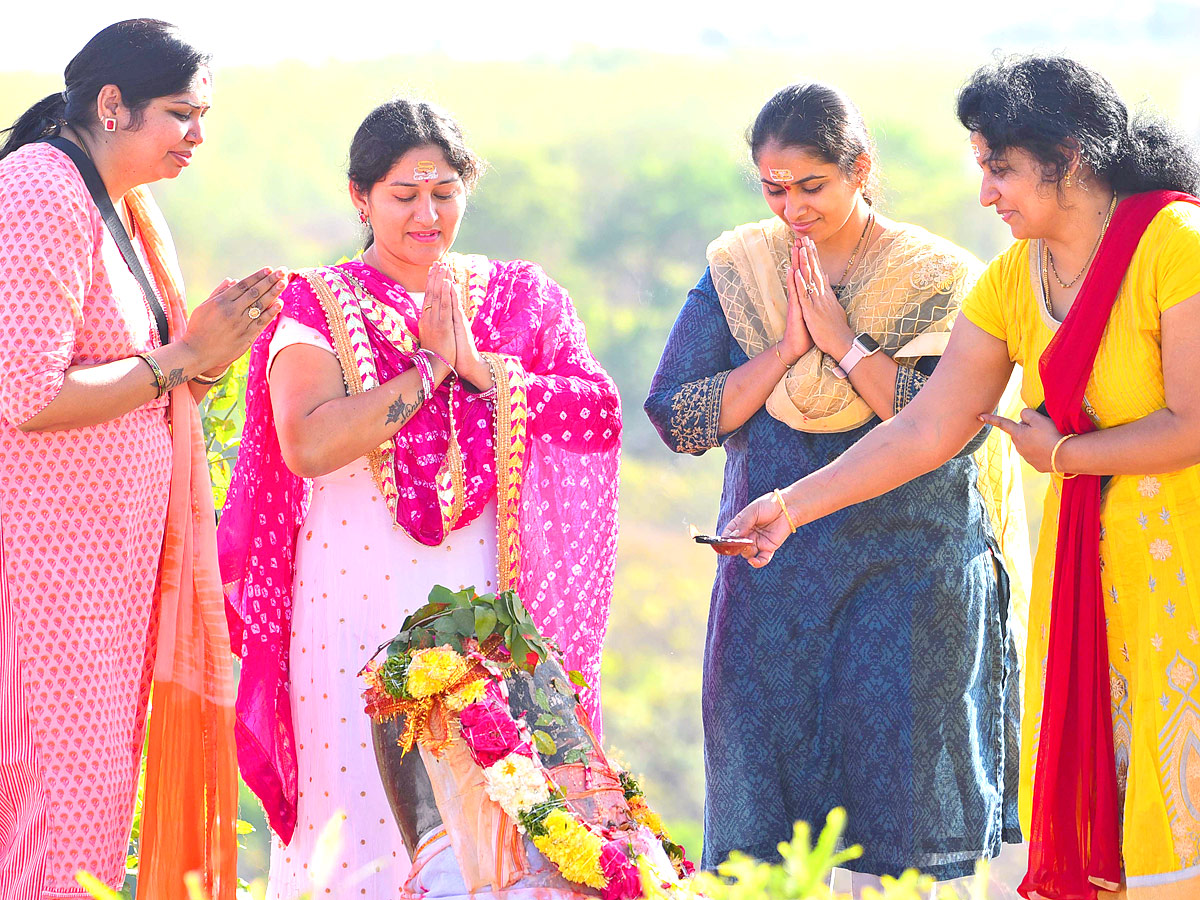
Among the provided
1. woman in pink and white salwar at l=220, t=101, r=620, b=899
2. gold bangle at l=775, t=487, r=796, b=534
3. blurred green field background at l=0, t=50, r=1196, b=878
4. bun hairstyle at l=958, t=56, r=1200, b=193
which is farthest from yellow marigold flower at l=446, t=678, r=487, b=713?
blurred green field background at l=0, t=50, r=1196, b=878

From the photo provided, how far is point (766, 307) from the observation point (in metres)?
3.16

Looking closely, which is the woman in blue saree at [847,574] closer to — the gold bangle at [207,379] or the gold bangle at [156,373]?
the gold bangle at [207,379]

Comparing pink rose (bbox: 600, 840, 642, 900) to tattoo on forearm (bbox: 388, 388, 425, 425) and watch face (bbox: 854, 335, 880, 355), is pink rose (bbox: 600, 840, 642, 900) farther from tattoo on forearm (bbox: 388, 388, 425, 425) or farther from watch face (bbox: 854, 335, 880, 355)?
watch face (bbox: 854, 335, 880, 355)

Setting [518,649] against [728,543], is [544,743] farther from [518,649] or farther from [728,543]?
[728,543]

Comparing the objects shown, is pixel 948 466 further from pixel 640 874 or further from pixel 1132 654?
pixel 640 874

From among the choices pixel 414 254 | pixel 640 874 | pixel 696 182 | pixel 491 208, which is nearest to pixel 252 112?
pixel 491 208

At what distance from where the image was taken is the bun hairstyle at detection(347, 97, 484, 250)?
2.94 metres

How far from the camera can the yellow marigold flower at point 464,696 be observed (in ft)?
6.89

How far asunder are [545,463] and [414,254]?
57cm

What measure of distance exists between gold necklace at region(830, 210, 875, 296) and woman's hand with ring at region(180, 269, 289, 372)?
1299mm

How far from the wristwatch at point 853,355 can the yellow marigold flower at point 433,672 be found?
128cm

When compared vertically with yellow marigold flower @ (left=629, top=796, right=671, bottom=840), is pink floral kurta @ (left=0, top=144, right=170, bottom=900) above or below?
above

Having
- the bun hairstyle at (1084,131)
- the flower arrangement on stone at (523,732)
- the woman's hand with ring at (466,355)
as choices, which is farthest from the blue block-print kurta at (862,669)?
the flower arrangement on stone at (523,732)

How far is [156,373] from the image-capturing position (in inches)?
105
